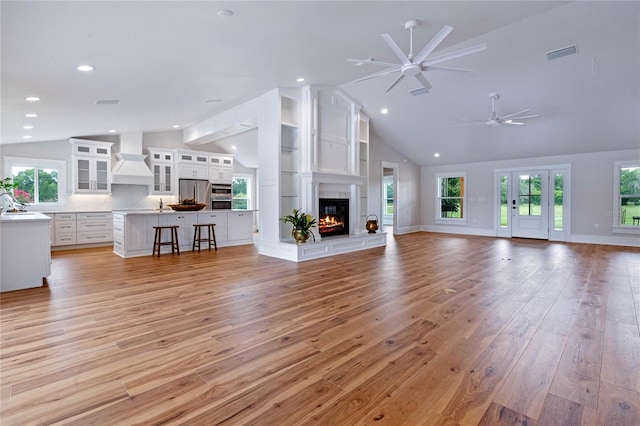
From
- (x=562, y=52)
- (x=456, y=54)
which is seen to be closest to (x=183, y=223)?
(x=456, y=54)

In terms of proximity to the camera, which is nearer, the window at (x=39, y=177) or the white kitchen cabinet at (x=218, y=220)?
the window at (x=39, y=177)

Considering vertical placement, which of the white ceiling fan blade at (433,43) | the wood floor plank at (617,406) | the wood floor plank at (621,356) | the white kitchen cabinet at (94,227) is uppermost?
the white ceiling fan blade at (433,43)

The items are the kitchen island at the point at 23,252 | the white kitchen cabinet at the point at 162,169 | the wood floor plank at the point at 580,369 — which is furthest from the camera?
the white kitchen cabinet at the point at 162,169

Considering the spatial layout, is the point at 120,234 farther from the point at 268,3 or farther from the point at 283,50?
the point at 268,3

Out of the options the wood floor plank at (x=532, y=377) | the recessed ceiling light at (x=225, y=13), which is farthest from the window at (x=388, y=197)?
the wood floor plank at (x=532, y=377)

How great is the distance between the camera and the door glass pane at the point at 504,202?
966 centimetres

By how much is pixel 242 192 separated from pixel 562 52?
9.74 m

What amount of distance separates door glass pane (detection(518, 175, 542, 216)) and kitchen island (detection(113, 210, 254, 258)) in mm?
7891

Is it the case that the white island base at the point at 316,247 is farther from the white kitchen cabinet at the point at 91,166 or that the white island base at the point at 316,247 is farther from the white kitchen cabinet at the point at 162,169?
the white kitchen cabinet at the point at 91,166

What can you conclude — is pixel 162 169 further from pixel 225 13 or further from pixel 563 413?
pixel 563 413

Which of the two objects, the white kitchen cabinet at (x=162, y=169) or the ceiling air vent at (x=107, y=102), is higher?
the ceiling air vent at (x=107, y=102)

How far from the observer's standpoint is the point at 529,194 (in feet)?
30.4

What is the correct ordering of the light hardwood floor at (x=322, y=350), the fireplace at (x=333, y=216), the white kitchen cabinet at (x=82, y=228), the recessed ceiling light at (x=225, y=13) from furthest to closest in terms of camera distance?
1. the fireplace at (x=333, y=216)
2. the white kitchen cabinet at (x=82, y=228)
3. the recessed ceiling light at (x=225, y=13)
4. the light hardwood floor at (x=322, y=350)

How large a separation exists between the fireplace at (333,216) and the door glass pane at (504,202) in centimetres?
536
